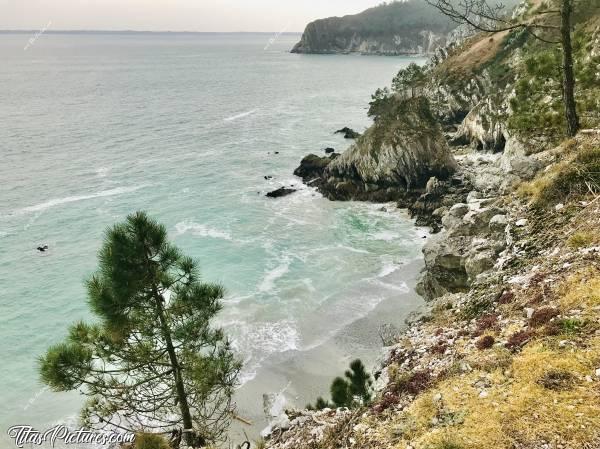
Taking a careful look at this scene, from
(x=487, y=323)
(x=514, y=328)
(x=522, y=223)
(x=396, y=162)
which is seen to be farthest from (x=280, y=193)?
(x=514, y=328)

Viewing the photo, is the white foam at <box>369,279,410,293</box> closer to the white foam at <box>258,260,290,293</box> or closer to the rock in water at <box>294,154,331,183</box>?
the white foam at <box>258,260,290,293</box>

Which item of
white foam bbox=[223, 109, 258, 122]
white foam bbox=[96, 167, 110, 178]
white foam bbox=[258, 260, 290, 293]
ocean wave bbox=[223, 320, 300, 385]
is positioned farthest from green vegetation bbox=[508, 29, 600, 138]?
white foam bbox=[223, 109, 258, 122]

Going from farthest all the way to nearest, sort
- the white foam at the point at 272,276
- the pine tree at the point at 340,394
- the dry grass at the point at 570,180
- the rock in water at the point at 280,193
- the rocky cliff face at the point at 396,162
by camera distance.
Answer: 1. the rock in water at the point at 280,193
2. the rocky cliff face at the point at 396,162
3. the white foam at the point at 272,276
4. the pine tree at the point at 340,394
5. the dry grass at the point at 570,180

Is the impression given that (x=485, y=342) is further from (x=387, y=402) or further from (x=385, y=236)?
(x=385, y=236)

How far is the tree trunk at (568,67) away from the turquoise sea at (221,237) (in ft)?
56.9

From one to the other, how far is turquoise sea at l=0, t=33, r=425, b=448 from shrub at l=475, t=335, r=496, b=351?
17.3m

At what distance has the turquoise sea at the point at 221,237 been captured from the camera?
32125 millimetres

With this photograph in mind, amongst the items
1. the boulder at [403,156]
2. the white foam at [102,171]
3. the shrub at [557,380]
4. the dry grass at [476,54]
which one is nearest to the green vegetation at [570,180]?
the shrub at [557,380]

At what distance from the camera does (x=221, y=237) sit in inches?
2074

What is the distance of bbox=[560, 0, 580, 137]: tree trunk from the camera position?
20.1m

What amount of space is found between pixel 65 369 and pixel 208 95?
152 m

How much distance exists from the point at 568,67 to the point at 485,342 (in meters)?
15.4

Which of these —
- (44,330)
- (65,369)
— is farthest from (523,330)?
(44,330)

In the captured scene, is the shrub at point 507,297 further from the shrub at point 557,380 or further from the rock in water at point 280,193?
the rock in water at point 280,193
